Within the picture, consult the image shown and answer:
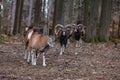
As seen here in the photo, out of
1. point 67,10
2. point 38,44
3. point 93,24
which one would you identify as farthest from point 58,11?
point 38,44

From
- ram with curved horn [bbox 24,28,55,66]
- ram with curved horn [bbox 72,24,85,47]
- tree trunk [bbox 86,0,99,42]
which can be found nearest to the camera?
ram with curved horn [bbox 24,28,55,66]

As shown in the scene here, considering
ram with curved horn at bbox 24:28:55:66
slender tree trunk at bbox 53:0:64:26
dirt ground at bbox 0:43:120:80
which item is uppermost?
slender tree trunk at bbox 53:0:64:26

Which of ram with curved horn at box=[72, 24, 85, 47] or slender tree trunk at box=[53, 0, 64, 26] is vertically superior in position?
slender tree trunk at box=[53, 0, 64, 26]

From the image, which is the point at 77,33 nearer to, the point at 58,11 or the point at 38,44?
the point at 58,11

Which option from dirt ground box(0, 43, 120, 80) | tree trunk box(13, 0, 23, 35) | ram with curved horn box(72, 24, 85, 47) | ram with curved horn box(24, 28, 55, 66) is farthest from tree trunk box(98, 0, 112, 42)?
ram with curved horn box(24, 28, 55, 66)

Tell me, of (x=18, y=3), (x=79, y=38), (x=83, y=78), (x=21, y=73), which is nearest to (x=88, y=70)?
(x=83, y=78)

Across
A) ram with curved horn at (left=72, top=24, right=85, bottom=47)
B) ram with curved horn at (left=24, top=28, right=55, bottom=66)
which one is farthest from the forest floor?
ram with curved horn at (left=72, top=24, right=85, bottom=47)

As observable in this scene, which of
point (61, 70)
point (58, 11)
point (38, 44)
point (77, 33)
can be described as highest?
point (58, 11)

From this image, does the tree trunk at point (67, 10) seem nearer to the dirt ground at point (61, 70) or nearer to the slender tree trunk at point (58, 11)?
the slender tree trunk at point (58, 11)

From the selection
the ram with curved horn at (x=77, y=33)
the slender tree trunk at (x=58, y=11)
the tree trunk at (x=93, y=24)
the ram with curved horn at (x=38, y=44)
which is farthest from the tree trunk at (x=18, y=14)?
the ram with curved horn at (x=38, y=44)

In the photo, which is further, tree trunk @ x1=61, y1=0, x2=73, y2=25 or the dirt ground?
tree trunk @ x1=61, y1=0, x2=73, y2=25

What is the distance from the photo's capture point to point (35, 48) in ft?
40.2

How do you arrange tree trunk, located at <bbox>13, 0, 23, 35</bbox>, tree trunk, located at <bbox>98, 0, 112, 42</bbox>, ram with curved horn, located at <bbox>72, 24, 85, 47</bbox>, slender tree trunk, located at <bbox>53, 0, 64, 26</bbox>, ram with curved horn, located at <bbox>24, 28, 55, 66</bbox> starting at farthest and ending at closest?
1. tree trunk, located at <bbox>13, 0, 23, 35</bbox>
2. tree trunk, located at <bbox>98, 0, 112, 42</bbox>
3. slender tree trunk, located at <bbox>53, 0, 64, 26</bbox>
4. ram with curved horn, located at <bbox>72, 24, 85, 47</bbox>
5. ram with curved horn, located at <bbox>24, 28, 55, 66</bbox>

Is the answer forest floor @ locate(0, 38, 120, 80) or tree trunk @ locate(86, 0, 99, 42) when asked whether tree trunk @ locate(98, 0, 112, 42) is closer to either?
tree trunk @ locate(86, 0, 99, 42)
